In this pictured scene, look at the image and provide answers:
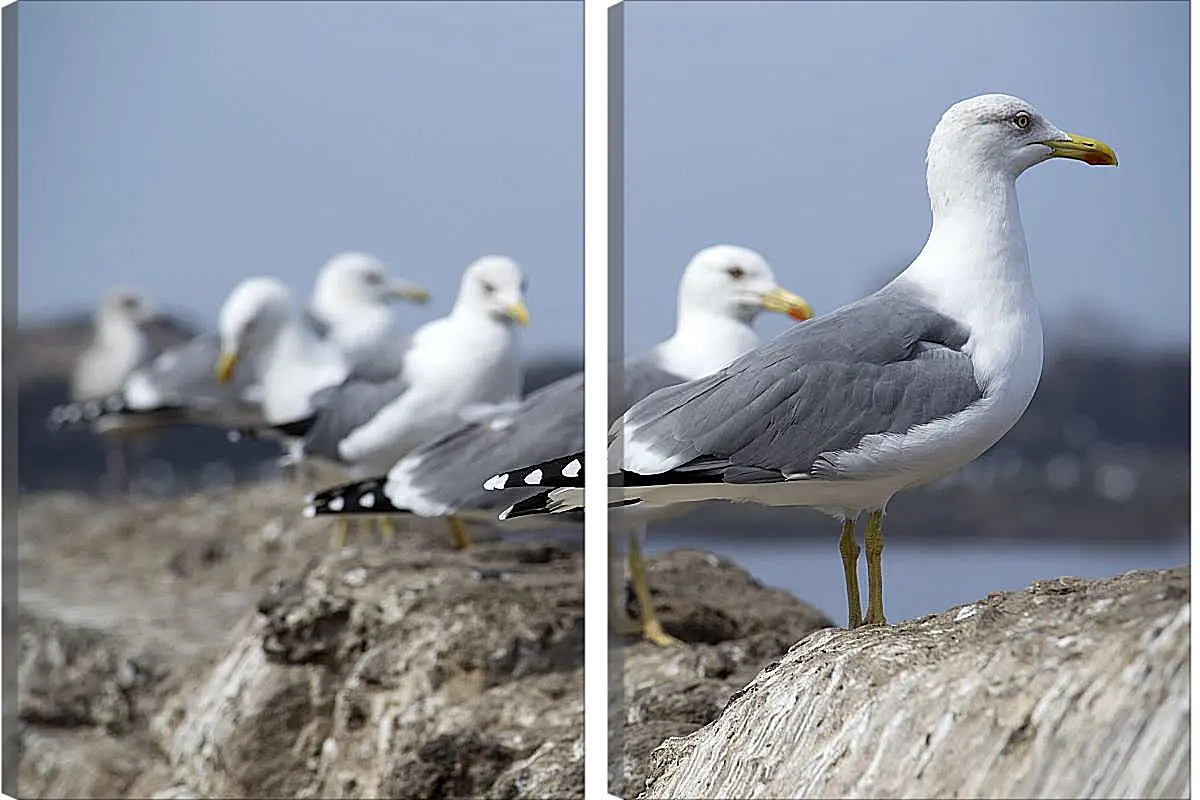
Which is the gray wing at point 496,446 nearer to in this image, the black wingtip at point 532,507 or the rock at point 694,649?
the black wingtip at point 532,507

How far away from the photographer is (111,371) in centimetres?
438

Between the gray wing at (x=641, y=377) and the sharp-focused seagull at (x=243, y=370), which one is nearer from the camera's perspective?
the gray wing at (x=641, y=377)

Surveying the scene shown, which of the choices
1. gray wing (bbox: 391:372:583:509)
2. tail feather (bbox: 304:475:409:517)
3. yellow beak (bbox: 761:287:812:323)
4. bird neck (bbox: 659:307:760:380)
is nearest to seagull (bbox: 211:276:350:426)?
tail feather (bbox: 304:475:409:517)

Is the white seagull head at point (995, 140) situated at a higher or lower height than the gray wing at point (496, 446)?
higher

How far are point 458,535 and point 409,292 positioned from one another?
53 cm

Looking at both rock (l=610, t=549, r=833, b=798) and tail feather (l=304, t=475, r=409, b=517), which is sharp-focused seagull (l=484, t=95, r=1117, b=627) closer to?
rock (l=610, t=549, r=833, b=798)

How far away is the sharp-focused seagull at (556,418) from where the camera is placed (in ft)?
7.81

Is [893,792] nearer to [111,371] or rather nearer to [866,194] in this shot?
[866,194]

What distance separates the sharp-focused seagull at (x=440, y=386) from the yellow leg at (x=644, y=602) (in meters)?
0.45

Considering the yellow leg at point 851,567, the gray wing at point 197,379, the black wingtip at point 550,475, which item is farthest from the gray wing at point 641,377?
the gray wing at point 197,379

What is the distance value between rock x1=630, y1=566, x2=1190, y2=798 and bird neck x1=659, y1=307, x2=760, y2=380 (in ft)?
1.42

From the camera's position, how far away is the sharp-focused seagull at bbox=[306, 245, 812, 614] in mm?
2381

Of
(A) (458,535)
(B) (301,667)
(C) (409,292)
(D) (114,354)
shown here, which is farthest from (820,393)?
(D) (114,354)

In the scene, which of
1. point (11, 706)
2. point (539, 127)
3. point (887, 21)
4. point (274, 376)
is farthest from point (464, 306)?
point (11, 706)
